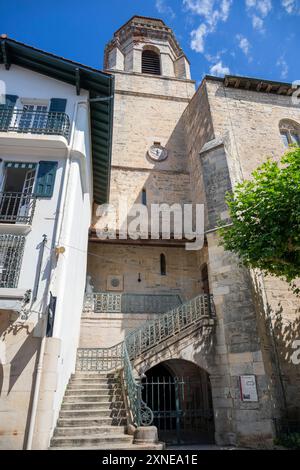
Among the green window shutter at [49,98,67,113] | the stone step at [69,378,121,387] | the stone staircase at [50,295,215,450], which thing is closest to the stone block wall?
the stone staircase at [50,295,215,450]

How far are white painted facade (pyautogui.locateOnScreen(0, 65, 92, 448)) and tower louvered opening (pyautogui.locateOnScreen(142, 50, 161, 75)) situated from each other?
1440 cm

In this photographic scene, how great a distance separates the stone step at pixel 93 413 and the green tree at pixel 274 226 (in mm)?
4970

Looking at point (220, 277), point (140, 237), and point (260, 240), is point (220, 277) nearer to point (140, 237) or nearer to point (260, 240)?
point (260, 240)

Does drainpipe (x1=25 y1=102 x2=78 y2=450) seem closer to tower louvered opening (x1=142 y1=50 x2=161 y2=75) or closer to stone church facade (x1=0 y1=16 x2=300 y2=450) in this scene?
stone church facade (x1=0 y1=16 x2=300 y2=450)

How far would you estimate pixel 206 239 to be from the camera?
1283 cm

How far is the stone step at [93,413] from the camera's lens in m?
6.56

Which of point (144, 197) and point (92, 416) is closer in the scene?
point (92, 416)

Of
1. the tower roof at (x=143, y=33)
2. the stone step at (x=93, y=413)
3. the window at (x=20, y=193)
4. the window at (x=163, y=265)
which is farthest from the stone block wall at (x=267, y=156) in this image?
the tower roof at (x=143, y=33)

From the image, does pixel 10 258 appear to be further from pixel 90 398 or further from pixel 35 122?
pixel 35 122

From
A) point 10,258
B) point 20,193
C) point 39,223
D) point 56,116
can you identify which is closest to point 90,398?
point 10,258

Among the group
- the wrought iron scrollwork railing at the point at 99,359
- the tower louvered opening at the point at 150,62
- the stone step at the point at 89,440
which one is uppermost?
the tower louvered opening at the point at 150,62

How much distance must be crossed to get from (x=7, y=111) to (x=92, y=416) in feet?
27.9

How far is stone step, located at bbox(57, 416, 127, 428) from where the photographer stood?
631cm

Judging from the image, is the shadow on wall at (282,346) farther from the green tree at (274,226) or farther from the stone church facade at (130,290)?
the green tree at (274,226)
